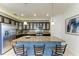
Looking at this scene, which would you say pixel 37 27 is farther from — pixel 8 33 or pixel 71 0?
pixel 71 0

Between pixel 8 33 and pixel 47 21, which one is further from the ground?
pixel 47 21

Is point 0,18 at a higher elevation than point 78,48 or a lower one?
higher

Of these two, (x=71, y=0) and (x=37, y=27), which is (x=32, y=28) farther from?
(x=71, y=0)

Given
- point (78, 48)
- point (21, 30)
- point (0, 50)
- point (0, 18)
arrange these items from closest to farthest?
point (78, 48) → point (0, 50) → point (0, 18) → point (21, 30)

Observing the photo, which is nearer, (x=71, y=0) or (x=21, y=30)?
(x=71, y=0)

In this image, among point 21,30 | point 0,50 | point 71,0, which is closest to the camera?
point 71,0

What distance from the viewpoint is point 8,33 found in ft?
19.4

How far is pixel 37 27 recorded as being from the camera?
11.3 m

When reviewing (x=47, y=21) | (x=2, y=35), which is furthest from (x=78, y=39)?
(x=47, y=21)

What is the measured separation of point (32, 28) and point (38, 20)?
3.05 ft

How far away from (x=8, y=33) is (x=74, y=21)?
3.15 meters

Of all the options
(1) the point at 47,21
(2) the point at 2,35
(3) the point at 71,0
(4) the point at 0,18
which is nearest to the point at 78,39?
(3) the point at 71,0

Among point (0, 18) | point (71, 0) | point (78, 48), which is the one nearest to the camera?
point (71, 0)

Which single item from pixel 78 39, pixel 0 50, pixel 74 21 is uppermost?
pixel 74 21
